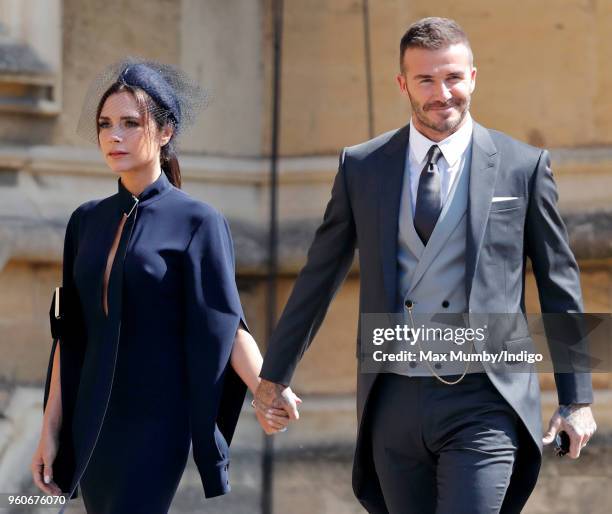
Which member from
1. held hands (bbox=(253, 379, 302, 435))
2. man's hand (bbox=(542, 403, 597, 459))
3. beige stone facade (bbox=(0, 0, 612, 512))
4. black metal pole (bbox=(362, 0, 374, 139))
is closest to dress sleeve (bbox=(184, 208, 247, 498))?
held hands (bbox=(253, 379, 302, 435))

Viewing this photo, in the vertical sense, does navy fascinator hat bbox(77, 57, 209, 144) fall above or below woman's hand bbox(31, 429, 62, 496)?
above

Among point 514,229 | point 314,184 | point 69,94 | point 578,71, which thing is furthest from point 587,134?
point 514,229

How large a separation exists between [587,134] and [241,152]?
1.63 metres

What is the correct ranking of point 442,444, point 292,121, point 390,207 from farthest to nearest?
point 292,121
point 390,207
point 442,444

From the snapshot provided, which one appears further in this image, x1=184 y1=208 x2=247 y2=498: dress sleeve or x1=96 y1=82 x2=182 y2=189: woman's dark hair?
x1=96 y1=82 x2=182 y2=189: woman's dark hair

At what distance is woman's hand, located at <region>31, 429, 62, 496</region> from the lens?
4422 mm

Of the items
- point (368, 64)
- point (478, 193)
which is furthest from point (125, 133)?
point (368, 64)

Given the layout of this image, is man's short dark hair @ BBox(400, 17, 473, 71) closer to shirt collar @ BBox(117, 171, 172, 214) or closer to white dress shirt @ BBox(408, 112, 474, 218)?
white dress shirt @ BBox(408, 112, 474, 218)

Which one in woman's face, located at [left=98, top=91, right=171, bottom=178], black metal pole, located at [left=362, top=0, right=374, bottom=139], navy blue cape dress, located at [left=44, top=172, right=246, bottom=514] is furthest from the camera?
black metal pole, located at [left=362, top=0, right=374, bottom=139]

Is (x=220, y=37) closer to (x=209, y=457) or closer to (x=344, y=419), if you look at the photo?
(x=344, y=419)

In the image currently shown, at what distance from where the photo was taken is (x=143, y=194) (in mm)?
4555

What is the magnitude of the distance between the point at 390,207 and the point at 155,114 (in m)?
0.87

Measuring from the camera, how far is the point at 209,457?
14.4 ft

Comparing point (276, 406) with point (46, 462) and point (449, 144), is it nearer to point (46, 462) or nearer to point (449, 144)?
point (46, 462)
